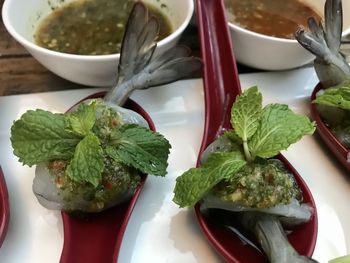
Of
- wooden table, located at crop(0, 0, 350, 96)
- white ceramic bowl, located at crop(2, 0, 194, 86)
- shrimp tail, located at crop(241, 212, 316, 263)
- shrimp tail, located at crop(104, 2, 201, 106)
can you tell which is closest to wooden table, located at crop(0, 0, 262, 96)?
wooden table, located at crop(0, 0, 350, 96)

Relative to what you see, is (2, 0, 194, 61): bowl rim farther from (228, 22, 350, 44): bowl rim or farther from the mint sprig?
the mint sprig

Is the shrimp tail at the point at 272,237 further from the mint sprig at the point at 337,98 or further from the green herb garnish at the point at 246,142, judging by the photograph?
the mint sprig at the point at 337,98

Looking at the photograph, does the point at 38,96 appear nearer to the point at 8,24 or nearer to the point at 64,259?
the point at 8,24

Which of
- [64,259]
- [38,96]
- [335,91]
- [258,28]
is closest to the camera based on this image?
[64,259]

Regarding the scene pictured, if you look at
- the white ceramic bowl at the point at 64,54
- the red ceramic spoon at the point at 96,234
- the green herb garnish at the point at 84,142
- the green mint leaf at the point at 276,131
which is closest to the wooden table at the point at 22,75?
the white ceramic bowl at the point at 64,54

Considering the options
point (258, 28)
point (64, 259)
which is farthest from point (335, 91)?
point (64, 259)

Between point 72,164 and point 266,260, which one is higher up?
point 72,164
